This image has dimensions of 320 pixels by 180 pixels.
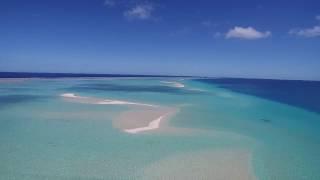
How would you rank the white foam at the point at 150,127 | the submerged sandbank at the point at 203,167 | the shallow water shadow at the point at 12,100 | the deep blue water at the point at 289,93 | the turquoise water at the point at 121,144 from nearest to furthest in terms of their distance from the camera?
the submerged sandbank at the point at 203,167 < the turquoise water at the point at 121,144 < the white foam at the point at 150,127 < the shallow water shadow at the point at 12,100 < the deep blue water at the point at 289,93

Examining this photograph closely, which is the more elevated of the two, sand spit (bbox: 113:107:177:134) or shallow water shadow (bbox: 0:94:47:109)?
shallow water shadow (bbox: 0:94:47:109)

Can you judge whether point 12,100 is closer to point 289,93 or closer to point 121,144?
point 121,144

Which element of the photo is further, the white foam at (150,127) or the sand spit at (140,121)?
the sand spit at (140,121)

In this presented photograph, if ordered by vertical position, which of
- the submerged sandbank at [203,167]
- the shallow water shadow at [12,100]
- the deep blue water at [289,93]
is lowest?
the submerged sandbank at [203,167]

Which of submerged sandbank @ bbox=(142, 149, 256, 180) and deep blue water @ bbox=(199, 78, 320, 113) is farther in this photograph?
deep blue water @ bbox=(199, 78, 320, 113)

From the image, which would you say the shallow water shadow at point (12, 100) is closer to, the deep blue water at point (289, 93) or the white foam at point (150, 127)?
the white foam at point (150, 127)

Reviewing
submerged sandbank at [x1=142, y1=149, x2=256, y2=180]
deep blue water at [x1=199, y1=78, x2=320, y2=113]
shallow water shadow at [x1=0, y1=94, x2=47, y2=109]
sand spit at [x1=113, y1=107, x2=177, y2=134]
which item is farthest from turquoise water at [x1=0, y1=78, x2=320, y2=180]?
deep blue water at [x1=199, y1=78, x2=320, y2=113]

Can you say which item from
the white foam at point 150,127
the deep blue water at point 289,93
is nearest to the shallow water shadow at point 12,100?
the white foam at point 150,127

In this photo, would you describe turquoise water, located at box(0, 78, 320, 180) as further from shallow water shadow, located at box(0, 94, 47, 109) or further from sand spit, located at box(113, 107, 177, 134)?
shallow water shadow, located at box(0, 94, 47, 109)

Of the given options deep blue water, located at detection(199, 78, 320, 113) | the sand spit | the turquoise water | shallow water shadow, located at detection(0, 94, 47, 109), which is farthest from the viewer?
deep blue water, located at detection(199, 78, 320, 113)

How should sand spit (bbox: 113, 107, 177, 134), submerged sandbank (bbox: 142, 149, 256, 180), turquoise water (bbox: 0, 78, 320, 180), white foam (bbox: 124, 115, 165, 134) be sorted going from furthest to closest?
sand spit (bbox: 113, 107, 177, 134)
white foam (bbox: 124, 115, 165, 134)
turquoise water (bbox: 0, 78, 320, 180)
submerged sandbank (bbox: 142, 149, 256, 180)
